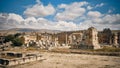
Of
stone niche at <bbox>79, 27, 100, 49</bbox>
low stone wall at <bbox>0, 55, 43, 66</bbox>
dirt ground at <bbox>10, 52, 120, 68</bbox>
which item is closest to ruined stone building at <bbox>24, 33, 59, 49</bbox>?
stone niche at <bbox>79, 27, 100, 49</bbox>

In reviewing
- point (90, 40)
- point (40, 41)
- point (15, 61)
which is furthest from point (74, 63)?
point (40, 41)

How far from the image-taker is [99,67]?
14305mm

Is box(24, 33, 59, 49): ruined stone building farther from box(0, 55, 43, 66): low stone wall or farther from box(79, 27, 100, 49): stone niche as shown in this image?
box(0, 55, 43, 66): low stone wall

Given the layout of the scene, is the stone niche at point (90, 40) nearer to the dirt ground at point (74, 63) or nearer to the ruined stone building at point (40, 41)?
the ruined stone building at point (40, 41)

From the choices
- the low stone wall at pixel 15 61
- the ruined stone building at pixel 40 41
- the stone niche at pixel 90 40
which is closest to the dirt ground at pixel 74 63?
the low stone wall at pixel 15 61

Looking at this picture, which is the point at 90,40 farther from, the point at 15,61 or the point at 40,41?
the point at 15,61

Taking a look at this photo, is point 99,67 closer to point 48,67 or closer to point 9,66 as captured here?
point 48,67

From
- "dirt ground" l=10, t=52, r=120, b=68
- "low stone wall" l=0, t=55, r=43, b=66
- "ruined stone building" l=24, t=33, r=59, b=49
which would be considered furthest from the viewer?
"ruined stone building" l=24, t=33, r=59, b=49

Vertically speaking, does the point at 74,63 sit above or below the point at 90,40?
below

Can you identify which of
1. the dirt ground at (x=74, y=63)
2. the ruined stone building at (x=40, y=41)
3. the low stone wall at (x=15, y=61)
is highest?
the ruined stone building at (x=40, y=41)

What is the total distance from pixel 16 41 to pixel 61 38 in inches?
1040

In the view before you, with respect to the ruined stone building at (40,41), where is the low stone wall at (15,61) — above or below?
below

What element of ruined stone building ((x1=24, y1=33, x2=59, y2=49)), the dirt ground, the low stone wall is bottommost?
the dirt ground

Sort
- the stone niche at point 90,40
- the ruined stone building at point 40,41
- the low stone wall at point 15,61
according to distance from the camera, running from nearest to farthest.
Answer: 1. the low stone wall at point 15,61
2. the stone niche at point 90,40
3. the ruined stone building at point 40,41
